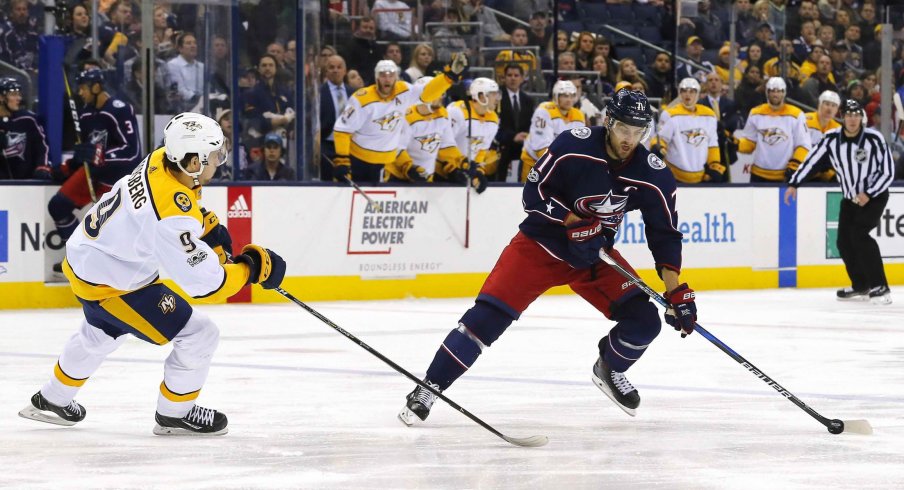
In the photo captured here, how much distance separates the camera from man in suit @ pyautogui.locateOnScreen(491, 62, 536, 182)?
11812 millimetres

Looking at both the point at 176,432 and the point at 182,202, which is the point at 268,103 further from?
the point at 182,202

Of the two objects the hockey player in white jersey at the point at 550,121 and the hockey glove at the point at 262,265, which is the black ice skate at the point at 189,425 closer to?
the hockey glove at the point at 262,265

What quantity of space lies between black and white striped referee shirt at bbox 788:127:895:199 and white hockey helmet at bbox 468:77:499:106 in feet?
8.33

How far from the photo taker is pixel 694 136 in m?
12.1

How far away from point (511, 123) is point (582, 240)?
6.86m

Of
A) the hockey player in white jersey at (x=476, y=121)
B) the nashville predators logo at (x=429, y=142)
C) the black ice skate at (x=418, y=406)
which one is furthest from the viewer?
the hockey player in white jersey at (x=476, y=121)

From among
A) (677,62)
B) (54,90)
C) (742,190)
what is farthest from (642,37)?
(54,90)

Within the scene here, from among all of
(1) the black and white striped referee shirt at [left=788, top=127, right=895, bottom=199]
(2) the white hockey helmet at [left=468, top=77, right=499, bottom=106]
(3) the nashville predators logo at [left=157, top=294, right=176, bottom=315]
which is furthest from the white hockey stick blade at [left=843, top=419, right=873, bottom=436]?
(2) the white hockey helmet at [left=468, top=77, right=499, bottom=106]

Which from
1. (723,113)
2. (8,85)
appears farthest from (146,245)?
(723,113)

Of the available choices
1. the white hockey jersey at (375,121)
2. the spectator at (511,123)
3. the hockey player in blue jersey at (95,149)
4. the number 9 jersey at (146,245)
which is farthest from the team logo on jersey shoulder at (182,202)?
the spectator at (511,123)

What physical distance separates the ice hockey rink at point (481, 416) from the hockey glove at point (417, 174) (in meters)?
2.41

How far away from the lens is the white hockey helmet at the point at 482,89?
36.8 feet

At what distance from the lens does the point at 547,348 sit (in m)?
7.61

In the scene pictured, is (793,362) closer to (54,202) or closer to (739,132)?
(54,202)
